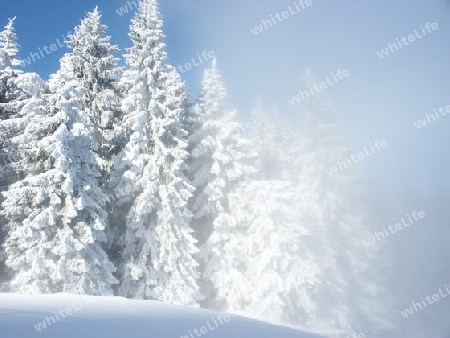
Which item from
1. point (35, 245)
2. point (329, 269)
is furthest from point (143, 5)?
point (329, 269)

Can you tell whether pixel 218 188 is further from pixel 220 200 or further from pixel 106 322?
pixel 106 322

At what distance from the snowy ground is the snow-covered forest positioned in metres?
6.58

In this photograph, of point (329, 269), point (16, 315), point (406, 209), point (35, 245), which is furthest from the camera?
point (406, 209)

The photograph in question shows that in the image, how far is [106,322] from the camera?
564 cm

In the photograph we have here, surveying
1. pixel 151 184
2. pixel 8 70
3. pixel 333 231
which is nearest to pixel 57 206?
pixel 151 184

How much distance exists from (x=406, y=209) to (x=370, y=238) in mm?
23618

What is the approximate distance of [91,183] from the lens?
14766 mm

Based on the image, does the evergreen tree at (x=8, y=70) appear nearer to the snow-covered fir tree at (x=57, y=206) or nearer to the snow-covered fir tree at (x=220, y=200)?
the snow-covered fir tree at (x=57, y=206)

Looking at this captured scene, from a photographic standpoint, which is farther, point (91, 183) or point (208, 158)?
point (208, 158)

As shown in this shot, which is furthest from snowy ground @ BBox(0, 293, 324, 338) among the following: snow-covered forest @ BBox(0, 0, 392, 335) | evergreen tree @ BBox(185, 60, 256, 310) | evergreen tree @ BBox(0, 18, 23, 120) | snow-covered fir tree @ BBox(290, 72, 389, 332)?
snow-covered fir tree @ BBox(290, 72, 389, 332)

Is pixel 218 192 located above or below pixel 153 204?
below

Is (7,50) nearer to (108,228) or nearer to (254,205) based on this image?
(108,228)

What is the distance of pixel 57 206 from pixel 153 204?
4786 mm

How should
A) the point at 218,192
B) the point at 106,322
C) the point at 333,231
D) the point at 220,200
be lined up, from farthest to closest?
the point at 333,231 → the point at 220,200 → the point at 218,192 → the point at 106,322
